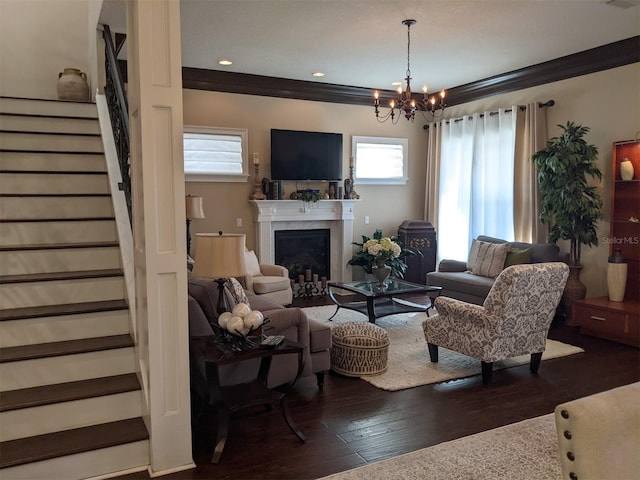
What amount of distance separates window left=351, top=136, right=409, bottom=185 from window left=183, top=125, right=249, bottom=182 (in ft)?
6.00

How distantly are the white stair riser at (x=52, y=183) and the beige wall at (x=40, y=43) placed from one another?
1795mm

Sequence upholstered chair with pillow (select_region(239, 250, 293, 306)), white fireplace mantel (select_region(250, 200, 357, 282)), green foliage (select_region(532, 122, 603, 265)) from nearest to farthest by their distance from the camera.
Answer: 1. green foliage (select_region(532, 122, 603, 265))
2. upholstered chair with pillow (select_region(239, 250, 293, 306))
3. white fireplace mantel (select_region(250, 200, 357, 282))

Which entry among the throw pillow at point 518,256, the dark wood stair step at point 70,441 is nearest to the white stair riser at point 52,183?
the dark wood stair step at point 70,441

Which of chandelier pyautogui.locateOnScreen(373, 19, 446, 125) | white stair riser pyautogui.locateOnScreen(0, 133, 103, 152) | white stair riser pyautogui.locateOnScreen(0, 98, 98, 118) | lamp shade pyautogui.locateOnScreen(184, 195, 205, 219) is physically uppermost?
chandelier pyautogui.locateOnScreen(373, 19, 446, 125)

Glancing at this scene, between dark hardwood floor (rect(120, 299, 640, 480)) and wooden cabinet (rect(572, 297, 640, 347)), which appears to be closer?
dark hardwood floor (rect(120, 299, 640, 480))

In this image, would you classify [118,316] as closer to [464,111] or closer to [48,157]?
[48,157]

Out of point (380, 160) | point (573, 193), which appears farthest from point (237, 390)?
point (380, 160)

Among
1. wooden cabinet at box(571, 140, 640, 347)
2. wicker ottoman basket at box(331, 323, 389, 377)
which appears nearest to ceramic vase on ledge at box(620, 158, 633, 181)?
wooden cabinet at box(571, 140, 640, 347)

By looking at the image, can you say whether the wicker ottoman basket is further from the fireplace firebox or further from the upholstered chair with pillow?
the fireplace firebox

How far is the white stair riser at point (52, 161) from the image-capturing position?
4.27 m

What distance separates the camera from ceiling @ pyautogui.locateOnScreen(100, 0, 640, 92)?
4.47 metres

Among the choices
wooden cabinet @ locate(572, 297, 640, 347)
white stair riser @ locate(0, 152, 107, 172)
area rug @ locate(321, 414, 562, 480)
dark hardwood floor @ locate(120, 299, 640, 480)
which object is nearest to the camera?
area rug @ locate(321, 414, 562, 480)

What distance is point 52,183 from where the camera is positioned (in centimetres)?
419

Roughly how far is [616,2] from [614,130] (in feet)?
5.95
